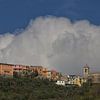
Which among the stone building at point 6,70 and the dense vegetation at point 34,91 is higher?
the stone building at point 6,70

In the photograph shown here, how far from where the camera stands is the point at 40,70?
4737 inches

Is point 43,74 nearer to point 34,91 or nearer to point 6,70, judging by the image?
point 6,70

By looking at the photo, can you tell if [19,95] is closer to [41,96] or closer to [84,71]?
[41,96]

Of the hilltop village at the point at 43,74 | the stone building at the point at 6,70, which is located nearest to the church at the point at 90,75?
the hilltop village at the point at 43,74

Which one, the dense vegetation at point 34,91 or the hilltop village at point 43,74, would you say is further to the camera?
the hilltop village at point 43,74

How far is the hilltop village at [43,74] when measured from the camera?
108 meters

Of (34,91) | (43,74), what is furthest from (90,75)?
(34,91)

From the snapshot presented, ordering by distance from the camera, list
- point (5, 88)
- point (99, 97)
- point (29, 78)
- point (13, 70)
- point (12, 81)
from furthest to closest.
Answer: point (13, 70)
point (29, 78)
point (12, 81)
point (5, 88)
point (99, 97)

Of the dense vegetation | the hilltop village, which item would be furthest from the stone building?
the dense vegetation

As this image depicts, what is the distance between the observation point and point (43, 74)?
118625 millimetres

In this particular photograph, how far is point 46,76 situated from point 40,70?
3.65 metres

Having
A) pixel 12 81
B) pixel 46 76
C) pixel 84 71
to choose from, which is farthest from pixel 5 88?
pixel 84 71

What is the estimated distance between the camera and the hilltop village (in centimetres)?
10831

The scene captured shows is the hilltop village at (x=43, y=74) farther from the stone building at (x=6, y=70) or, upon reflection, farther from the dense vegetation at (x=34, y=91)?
the dense vegetation at (x=34, y=91)
